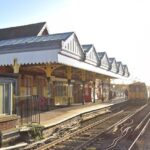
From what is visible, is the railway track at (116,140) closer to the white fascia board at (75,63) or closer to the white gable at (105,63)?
the white fascia board at (75,63)

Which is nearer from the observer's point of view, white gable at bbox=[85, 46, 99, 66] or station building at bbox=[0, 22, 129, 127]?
station building at bbox=[0, 22, 129, 127]

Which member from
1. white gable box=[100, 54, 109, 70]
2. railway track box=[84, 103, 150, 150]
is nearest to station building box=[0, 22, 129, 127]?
white gable box=[100, 54, 109, 70]

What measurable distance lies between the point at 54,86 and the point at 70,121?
42.2ft

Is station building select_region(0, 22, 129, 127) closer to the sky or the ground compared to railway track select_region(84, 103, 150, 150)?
closer to the sky

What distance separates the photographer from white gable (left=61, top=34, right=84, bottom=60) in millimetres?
22294

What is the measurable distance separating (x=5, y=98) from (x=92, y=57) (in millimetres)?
16952

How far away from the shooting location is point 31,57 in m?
21.8

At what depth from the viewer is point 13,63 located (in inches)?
882

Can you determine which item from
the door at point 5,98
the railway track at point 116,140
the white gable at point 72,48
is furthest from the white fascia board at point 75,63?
the door at point 5,98

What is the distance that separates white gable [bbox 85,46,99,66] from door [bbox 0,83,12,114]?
1379 cm

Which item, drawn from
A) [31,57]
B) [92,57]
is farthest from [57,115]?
[92,57]

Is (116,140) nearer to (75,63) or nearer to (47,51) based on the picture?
(47,51)

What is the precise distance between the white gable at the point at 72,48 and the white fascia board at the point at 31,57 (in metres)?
1.02

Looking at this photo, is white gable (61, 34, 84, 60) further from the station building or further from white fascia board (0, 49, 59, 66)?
white fascia board (0, 49, 59, 66)
